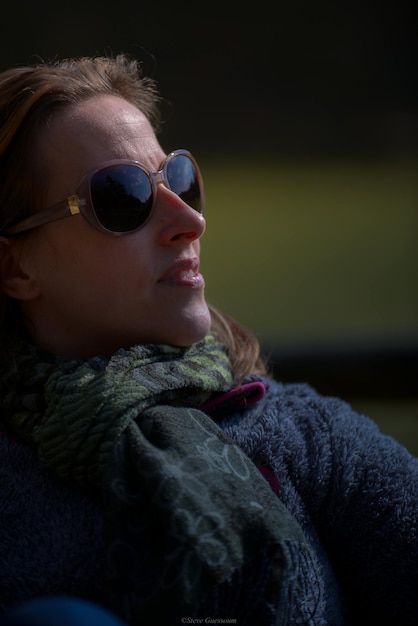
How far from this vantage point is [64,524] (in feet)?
4.26

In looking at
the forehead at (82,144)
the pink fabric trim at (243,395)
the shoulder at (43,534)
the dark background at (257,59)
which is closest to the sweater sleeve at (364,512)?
the pink fabric trim at (243,395)

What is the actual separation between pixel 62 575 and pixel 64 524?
89mm

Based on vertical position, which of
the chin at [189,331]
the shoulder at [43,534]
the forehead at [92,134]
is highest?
the forehead at [92,134]

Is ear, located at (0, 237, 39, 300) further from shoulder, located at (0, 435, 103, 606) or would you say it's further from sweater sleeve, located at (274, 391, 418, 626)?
sweater sleeve, located at (274, 391, 418, 626)

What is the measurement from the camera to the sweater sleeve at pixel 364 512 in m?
1.33

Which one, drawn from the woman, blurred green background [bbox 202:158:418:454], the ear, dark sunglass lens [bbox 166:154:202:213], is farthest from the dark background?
the ear

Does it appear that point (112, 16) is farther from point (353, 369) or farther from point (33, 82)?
point (353, 369)

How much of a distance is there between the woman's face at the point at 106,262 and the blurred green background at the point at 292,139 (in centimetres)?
130

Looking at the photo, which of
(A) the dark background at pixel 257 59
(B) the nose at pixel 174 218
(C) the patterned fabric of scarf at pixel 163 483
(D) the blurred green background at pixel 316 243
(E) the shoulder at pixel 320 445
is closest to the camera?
(C) the patterned fabric of scarf at pixel 163 483

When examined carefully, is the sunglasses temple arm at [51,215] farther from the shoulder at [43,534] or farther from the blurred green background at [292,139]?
the blurred green background at [292,139]

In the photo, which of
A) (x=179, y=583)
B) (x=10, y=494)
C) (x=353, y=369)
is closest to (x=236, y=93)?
Result: (x=353, y=369)

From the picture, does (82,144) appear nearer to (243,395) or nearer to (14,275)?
(14,275)

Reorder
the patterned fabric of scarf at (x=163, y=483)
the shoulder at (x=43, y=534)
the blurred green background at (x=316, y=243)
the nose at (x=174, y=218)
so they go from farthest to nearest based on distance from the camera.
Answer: the blurred green background at (x=316, y=243) → the nose at (x=174, y=218) → the shoulder at (x=43, y=534) → the patterned fabric of scarf at (x=163, y=483)

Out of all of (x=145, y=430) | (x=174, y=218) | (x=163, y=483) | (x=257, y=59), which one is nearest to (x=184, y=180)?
(x=174, y=218)
